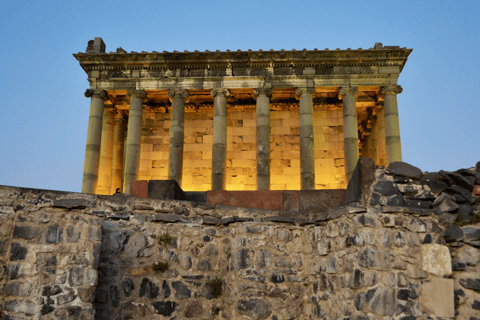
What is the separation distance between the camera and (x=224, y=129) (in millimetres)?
20469

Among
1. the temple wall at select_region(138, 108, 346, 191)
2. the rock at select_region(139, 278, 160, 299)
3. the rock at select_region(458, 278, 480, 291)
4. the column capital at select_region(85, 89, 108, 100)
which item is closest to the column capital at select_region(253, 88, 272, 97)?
the temple wall at select_region(138, 108, 346, 191)

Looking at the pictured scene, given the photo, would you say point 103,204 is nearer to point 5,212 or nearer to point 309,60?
point 5,212

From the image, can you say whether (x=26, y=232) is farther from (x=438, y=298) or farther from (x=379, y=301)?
(x=438, y=298)

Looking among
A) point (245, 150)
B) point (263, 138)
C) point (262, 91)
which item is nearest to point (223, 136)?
point (263, 138)

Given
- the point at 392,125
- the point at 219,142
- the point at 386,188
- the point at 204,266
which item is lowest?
the point at 204,266

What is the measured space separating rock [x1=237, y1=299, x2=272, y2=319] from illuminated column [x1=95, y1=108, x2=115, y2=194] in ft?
52.5

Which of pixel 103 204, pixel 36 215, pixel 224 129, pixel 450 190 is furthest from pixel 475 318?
pixel 224 129

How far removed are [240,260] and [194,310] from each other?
3.26 feet

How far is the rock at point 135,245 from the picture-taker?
6.89 metres

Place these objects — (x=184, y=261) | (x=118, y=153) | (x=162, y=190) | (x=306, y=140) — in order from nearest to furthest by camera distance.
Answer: (x=184, y=261) < (x=162, y=190) < (x=306, y=140) < (x=118, y=153)

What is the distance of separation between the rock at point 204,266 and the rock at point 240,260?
377 mm

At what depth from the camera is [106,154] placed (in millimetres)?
22016

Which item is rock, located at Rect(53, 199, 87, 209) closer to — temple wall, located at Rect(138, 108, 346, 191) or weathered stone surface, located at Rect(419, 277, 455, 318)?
weathered stone surface, located at Rect(419, 277, 455, 318)

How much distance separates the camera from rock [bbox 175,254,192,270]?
7.02 meters
